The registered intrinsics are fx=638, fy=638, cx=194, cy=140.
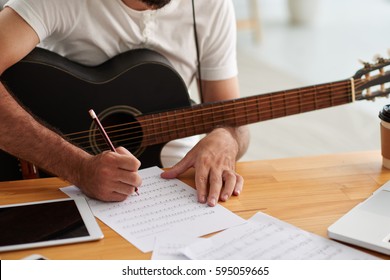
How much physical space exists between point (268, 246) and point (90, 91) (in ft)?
2.48

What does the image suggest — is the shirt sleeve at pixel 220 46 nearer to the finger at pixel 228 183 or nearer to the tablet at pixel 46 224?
the finger at pixel 228 183

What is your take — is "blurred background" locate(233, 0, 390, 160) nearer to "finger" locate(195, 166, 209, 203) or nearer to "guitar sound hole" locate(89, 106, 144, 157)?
"guitar sound hole" locate(89, 106, 144, 157)

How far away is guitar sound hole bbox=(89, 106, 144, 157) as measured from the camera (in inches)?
68.2

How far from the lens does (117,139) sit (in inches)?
68.1

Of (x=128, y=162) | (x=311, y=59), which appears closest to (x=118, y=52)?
(x=128, y=162)

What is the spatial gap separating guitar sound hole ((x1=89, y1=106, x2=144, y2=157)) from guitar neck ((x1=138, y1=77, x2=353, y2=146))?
0.09ft

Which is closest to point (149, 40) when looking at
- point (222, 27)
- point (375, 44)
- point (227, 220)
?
point (222, 27)

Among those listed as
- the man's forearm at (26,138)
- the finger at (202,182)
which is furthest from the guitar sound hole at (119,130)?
the finger at (202,182)

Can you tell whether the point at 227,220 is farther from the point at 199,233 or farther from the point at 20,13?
the point at 20,13

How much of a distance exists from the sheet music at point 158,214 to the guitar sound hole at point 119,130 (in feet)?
0.89

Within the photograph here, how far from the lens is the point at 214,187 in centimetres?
143

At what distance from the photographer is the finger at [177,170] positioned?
4.97 feet

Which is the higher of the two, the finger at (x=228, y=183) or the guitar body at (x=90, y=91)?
the guitar body at (x=90, y=91)


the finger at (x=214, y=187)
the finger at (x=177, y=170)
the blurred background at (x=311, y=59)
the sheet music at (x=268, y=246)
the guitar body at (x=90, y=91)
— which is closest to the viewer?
the sheet music at (x=268, y=246)
